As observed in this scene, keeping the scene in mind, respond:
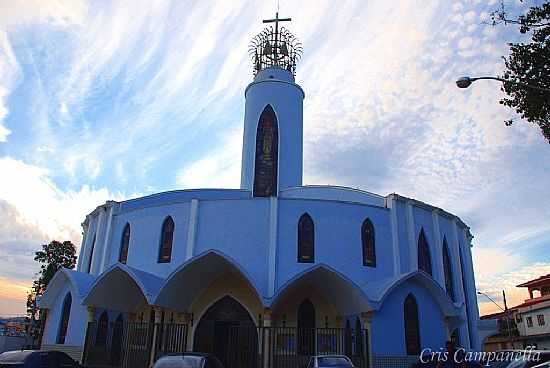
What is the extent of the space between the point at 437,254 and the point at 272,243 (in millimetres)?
8570

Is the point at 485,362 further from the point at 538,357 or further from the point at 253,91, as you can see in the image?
the point at 253,91

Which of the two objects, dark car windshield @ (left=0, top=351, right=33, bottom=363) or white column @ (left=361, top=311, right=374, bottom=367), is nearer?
dark car windshield @ (left=0, top=351, right=33, bottom=363)

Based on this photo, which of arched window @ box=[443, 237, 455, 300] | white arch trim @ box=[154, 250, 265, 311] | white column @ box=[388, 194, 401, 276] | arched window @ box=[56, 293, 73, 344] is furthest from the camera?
arched window @ box=[443, 237, 455, 300]

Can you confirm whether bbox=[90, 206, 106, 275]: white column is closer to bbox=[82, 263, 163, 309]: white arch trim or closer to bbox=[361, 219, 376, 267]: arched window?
bbox=[82, 263, 163, 309]: white arch trim

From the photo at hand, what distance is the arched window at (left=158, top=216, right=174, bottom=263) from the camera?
2086cm

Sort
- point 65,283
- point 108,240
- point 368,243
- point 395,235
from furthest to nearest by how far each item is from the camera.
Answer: point 108,240 < point 65,283 < point 395,235 < point 368,243

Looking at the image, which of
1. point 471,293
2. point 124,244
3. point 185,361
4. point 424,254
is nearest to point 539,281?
point 471,293

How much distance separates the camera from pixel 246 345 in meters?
18.5

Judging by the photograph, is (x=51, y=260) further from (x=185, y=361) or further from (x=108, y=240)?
(x=185, y=361)

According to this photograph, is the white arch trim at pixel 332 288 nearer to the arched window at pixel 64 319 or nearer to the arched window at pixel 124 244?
→ the arched window at pixel 124 244

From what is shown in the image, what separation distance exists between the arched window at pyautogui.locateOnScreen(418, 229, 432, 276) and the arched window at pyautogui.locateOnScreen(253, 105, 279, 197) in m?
7.78

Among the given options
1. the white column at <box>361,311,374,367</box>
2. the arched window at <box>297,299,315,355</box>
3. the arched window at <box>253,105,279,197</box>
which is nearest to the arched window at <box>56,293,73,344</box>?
the arched window at <box>253,105,279,197</box>

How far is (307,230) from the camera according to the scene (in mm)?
20281

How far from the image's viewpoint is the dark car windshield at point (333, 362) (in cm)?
1234
